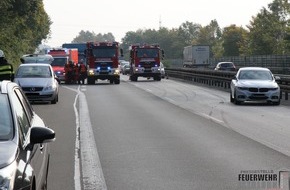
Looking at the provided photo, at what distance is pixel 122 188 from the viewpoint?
9055 mm

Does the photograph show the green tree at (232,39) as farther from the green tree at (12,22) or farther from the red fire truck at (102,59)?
the red fire truck at (102,59)

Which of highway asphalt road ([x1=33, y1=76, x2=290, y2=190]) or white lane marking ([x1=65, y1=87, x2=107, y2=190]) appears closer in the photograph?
white lane marking ([x1=65, y1=87, x2=107, y2=190])

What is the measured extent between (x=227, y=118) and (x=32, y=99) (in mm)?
8636

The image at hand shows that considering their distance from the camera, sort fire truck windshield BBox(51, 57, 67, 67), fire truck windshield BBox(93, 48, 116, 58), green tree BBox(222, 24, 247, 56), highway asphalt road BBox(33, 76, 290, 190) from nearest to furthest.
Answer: highway asphalt road BBox(33, 76, 290, 190) < fire truck windshield BBox(93, 48, 116, 58) < fire truck windshield BBox(51, 57, 67, 67) < green tree BBox(222, 24, 247, 56)

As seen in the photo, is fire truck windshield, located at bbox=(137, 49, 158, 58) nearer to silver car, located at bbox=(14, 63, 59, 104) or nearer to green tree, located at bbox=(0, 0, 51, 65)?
green tree, located at bbox=(0, 0, 51, 65)

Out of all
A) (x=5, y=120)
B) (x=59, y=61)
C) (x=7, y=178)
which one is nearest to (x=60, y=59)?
(x=59, y=61)

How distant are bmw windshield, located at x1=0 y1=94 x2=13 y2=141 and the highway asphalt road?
2742 millimetres

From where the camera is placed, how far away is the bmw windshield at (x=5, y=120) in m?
6.12

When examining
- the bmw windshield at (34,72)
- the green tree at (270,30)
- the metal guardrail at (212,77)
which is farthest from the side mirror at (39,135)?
the green tree at (270,30)

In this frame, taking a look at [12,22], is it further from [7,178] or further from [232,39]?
[232,39]

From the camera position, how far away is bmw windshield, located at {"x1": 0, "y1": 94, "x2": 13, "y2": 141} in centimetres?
612

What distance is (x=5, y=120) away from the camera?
6426mm

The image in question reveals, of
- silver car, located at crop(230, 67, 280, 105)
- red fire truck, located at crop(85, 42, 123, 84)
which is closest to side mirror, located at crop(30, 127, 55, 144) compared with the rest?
silver car, located at crop(230, 67, 280, 105)

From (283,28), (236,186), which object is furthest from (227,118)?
→ (283,28)
